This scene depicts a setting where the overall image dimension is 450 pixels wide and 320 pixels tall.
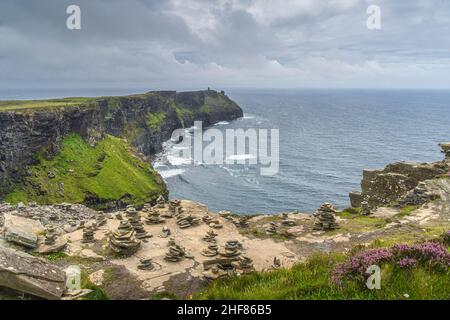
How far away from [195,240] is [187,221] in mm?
4220

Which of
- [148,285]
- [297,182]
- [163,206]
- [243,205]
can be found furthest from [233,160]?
[148,285]

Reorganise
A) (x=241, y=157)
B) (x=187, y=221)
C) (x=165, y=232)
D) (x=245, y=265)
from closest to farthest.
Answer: (x=245, y=265) → (x=165, y=232) → (x=187, y=221) → (x=241, y=157)

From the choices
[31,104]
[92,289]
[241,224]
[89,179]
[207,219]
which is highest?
[31,104]

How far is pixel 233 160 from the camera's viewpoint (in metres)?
171

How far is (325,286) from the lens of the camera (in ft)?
50.1

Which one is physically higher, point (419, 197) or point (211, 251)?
point (419, 197)

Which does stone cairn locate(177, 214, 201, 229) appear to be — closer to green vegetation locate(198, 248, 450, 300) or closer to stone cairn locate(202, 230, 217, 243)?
stone cairn locate(202, 230, 217, 243)

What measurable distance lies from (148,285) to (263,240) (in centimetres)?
1137

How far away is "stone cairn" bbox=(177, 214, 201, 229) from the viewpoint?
32.9 metres

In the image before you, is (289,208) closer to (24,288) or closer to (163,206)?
(163,206)

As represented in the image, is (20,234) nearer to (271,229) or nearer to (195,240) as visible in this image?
(195,240)

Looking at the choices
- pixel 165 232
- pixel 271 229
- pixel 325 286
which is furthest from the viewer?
pixel 271 229

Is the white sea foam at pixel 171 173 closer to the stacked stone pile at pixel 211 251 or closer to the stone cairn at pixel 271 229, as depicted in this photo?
the stone cairn at pixel 271 229

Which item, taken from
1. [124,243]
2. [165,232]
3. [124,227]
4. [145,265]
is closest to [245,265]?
[145,265]
